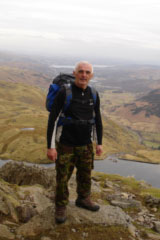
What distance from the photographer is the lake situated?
107 m

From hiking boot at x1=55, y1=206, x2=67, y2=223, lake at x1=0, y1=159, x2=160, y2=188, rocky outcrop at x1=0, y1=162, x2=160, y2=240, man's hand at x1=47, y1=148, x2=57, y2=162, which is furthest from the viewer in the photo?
lake at x1=0, y1=159, x2=160, y2=188

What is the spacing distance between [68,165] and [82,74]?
368cm

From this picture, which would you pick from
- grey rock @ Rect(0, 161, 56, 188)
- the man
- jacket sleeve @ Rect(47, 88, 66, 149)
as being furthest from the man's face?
grey rock @ Rect(0, 161, 56, 188)

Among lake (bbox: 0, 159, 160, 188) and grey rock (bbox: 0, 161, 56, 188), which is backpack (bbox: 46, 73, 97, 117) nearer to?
grey rock (bbox: 0, 161, 56, 188)

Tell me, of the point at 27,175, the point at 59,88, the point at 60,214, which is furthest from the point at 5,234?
the point at 27,175

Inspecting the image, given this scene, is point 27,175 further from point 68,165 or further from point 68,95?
point 68,95

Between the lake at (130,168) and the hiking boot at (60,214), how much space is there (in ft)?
318

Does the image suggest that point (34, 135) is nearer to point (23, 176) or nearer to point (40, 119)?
point (40, 119)

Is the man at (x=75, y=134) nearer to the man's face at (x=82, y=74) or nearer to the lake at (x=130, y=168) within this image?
the man's face at (x=82, y=74)

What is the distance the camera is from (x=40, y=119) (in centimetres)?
19012

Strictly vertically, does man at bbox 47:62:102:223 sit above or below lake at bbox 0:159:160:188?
above

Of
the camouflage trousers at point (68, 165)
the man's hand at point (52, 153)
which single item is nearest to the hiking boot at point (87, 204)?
the camouflage trousers at point (68, 165)

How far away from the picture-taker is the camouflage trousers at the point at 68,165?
9539 mm

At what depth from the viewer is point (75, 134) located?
9.41 m
